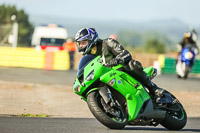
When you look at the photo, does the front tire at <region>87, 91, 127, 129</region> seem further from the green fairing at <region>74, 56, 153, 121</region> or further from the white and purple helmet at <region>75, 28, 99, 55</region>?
the white and purple helmet at <region>75, 28, 99, 55</region>

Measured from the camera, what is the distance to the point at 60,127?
7895 mm

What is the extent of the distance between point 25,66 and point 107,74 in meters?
20.7

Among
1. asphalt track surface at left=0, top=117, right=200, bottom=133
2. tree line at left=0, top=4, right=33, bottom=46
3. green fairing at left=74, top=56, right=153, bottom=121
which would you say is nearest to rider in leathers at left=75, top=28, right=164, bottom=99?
green fairing at left=74, top=56, right=153, bottom=121

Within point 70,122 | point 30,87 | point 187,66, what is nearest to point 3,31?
point 187,66

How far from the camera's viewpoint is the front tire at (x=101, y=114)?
7.31 meters

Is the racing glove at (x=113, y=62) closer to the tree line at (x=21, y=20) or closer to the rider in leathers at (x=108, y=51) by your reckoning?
the rider in leathers at (x=108, y=51)

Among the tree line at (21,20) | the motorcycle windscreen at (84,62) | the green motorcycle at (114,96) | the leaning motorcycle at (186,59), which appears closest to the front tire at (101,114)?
the green motorcycle at (114,96)

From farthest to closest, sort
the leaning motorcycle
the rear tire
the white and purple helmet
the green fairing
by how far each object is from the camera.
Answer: the leaning motorcycle → the rear tire → the white and purple helmet → the green fairing

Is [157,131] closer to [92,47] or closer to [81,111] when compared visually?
[92,47]

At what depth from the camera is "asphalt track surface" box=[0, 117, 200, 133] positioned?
7480 millimetres

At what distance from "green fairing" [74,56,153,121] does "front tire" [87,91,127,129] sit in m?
0.10

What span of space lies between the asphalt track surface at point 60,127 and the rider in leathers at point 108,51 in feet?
2.73

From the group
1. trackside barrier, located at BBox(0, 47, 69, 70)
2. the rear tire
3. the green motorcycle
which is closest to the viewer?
the green motorcycle

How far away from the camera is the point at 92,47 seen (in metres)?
7.92
